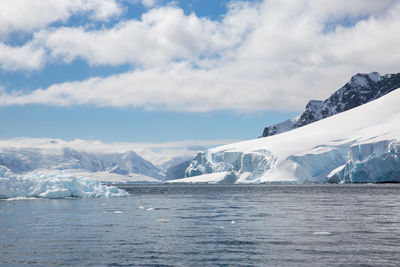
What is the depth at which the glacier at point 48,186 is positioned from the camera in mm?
58125

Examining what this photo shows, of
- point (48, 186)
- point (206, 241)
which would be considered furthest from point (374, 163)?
point (206, 241)

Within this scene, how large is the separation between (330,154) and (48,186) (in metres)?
84.6

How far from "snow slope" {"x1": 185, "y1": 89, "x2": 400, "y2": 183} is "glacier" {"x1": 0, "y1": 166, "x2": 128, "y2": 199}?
6599cm

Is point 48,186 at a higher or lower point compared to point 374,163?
lower

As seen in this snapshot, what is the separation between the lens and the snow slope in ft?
343

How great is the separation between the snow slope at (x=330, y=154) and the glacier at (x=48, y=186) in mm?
65995

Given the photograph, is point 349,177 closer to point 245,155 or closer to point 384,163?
point 384,163

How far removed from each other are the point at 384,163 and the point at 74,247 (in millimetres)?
95245

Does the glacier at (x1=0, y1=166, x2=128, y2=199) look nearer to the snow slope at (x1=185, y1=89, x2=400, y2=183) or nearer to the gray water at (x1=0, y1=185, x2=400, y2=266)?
the gray water at (x1=0, y1=185, x2=400, y2=266)

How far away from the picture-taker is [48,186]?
62.2m

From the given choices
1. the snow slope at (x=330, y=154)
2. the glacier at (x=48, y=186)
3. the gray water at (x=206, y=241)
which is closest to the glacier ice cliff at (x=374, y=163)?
the snow slope at (x=330, y=154)

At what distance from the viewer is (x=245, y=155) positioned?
457 ft

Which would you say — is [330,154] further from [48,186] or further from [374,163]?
Result: [48,186]

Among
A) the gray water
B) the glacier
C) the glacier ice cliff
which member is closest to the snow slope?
the glacier ice cliff
